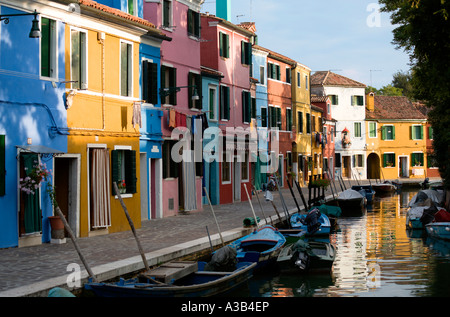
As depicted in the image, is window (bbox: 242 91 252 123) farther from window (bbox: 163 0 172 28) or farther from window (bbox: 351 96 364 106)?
window (bbox: 351 96 364 106)

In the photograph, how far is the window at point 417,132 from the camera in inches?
2660

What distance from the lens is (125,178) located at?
20.3 meters

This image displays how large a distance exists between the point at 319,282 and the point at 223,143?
1776cm

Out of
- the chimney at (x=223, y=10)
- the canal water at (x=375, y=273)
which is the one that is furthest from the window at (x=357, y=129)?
the canal water at (x=375, y=273)

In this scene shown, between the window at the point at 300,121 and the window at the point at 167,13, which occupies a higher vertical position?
the window at the point at 167,13

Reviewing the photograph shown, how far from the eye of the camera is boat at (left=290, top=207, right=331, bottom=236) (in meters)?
23.2

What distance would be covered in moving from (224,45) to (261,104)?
32.2 ft

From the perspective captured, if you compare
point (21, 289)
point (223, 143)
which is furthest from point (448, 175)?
point (21, 289)

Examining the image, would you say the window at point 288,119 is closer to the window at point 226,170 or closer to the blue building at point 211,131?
the window at point 226,170

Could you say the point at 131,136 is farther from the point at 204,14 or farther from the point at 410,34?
the point at 204,14

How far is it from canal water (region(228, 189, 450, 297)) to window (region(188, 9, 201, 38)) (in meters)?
10.6

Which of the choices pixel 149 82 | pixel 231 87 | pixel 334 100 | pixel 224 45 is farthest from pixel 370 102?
pixel 149 82

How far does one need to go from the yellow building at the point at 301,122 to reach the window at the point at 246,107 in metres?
13.2

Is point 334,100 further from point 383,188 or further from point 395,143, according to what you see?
point 383,188
